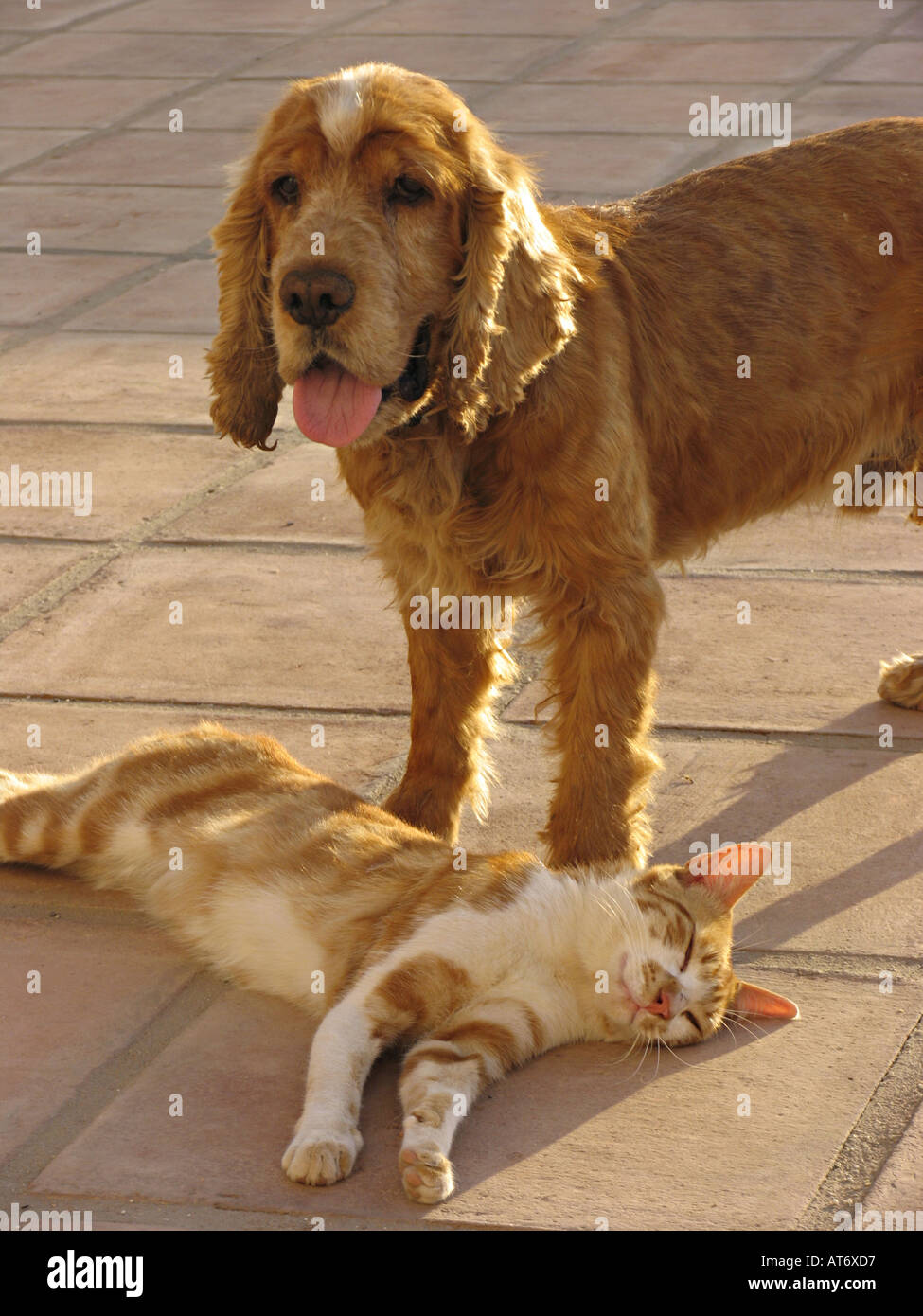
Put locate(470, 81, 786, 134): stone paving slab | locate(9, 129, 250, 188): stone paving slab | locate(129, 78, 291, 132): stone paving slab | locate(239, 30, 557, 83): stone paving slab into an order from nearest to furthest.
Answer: locate(9, 129, 250, 188): stone paving slab → locate(470, 81, 786, 134): stone paving slab → locate(129, 78, 291, 132): stone paving slab → locate(239, 30, 557, 83): stone paving slab

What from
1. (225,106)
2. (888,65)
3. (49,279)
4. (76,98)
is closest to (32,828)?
(49,279)

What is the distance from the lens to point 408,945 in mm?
3219

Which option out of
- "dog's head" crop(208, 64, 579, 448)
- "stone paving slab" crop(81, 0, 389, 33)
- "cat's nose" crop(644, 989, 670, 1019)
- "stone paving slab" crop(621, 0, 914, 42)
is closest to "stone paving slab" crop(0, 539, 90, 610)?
"dog's head" crop(208, 64, 579, 448)

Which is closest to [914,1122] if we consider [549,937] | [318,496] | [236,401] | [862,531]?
[549,937]

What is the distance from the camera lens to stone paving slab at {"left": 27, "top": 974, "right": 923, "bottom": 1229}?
278 cm

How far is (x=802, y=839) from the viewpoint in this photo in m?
3.93

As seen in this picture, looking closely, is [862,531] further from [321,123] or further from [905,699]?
[321,123]

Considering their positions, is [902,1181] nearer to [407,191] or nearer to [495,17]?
[407,191]

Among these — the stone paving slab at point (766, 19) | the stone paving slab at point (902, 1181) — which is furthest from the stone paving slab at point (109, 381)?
the stone paving slab at point (766, 19)

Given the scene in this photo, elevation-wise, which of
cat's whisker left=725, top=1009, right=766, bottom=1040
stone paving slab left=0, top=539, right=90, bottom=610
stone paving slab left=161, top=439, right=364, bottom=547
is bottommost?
cat's whisker left=725, top=1009, right=766, bottom=1040

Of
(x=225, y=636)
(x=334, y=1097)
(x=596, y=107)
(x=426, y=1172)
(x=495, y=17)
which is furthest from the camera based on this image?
(x=495, y=17)

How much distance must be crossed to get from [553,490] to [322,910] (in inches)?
39.3

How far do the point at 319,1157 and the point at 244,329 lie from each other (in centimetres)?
189

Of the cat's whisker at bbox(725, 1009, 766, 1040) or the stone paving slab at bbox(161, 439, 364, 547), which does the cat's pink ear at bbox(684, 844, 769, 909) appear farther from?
the stone paving slab at bbox(161, 439, 364, 547)
